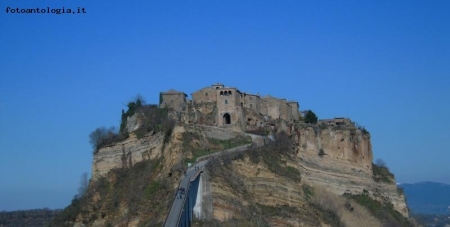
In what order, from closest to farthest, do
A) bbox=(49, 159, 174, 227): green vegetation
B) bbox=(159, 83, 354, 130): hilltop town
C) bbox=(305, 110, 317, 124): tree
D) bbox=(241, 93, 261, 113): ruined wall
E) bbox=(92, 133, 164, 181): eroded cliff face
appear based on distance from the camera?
bbox=(49, 159, 174, 227): green vegetation, bbox=(92, 133, 164, 181): eroded cliff face, bbox=(159, 83, 354, 130): hilltop town, bbox=(241, 93, 261, 113): ruined wall, bbox=(305, 110, 317, 124): tree

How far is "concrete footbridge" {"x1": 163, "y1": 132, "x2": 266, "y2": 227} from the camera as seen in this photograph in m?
37.3

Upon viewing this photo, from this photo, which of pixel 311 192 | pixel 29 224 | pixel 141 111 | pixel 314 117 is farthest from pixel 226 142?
pixel 29 224

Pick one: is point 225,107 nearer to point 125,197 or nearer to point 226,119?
point 226,119

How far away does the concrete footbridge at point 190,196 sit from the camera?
37.3m

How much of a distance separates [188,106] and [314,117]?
13.7 metres

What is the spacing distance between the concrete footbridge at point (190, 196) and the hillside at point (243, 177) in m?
0.43

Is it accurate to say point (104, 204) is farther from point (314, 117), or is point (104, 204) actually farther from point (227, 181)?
point (314, 117)

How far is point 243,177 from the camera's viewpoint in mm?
49250

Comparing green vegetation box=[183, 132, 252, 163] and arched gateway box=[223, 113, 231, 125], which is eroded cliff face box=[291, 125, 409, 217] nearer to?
green vegetation box=[183, 132, 252, 163]

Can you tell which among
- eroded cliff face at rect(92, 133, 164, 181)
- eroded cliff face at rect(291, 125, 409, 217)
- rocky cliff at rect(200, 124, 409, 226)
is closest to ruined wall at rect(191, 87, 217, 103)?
rocky cliff at rect(200, 124, 409, 226)

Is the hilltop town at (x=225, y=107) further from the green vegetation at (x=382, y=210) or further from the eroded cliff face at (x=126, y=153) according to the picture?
the green vegetation at (x=382, y=210)

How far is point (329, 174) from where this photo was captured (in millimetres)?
59469

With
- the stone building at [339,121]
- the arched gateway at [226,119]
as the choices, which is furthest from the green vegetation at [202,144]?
the stone building at [339,121]

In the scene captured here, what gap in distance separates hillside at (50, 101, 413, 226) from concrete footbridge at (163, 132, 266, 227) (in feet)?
1.39
